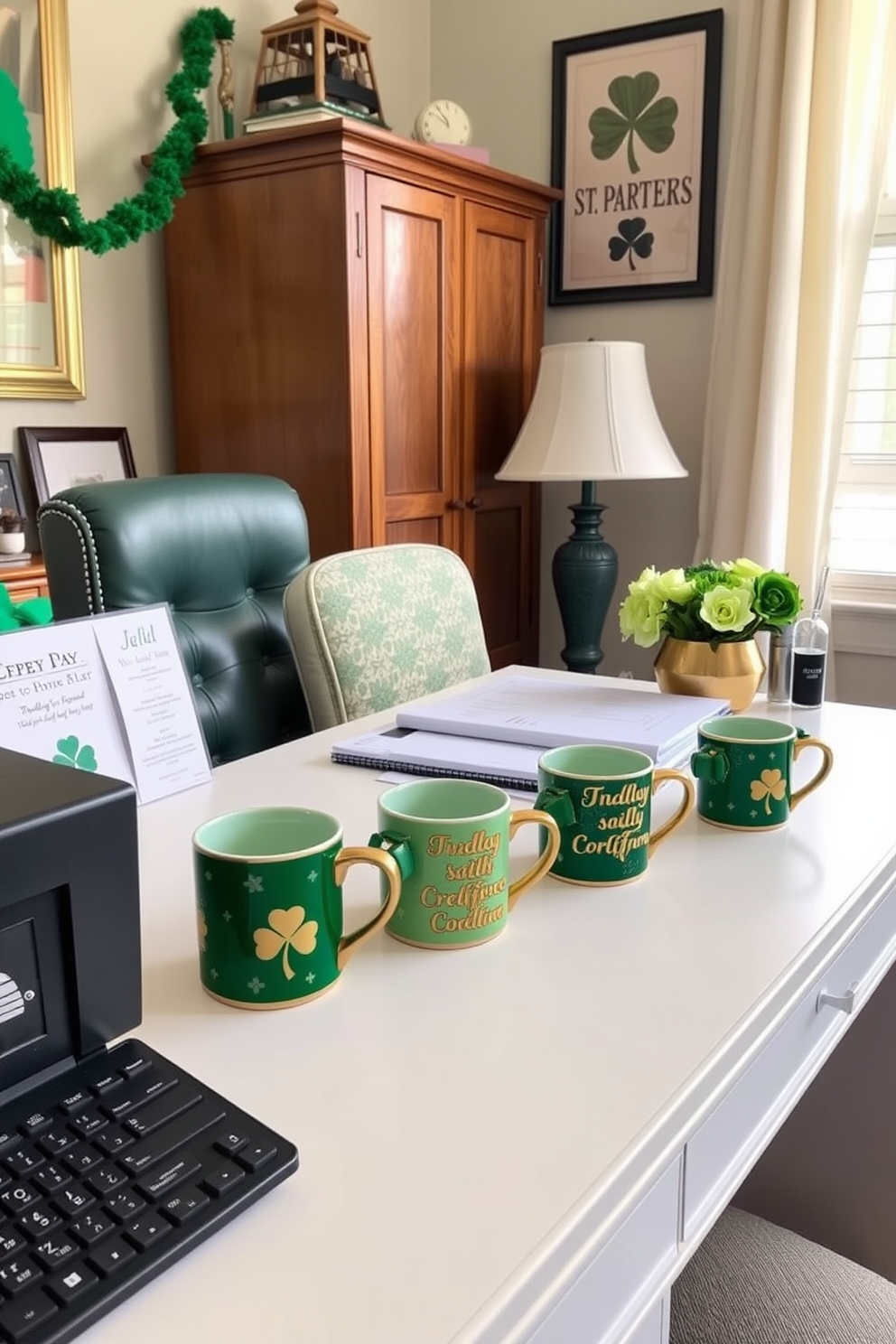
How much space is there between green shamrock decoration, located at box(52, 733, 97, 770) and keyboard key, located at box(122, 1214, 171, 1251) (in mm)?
521

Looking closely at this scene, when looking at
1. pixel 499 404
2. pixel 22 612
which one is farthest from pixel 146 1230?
pixel 499 404

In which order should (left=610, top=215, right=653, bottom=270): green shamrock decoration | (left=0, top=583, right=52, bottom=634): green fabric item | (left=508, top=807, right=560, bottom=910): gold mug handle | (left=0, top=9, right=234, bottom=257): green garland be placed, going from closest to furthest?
(left=508, top=807, right=560, bottom=910): gold mug handle, (left=0, top=583, right=52, bottom=634): green fabric item, (left=0, top=9, right=234, bottom=257): green garland, (left=610, top=215, right=653, bottom=270): green shamrock decoration

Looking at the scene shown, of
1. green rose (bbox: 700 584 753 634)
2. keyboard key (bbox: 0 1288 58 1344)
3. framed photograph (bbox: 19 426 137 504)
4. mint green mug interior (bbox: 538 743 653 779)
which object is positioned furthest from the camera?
framed photograph (bbox: 19 426 137 504)

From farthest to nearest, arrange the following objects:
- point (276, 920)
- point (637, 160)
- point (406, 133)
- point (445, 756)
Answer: point (406, 133) → point (637, 160) → point (445, 756) → point (276, 920)

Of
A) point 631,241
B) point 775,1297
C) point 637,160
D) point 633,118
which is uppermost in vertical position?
point 633,118

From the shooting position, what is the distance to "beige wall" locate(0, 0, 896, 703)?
2561 mm

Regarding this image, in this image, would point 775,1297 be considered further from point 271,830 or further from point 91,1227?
point 91,1227

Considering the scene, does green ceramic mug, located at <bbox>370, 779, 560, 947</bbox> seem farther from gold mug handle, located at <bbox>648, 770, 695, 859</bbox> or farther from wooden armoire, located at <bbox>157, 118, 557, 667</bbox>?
wooden armoire, located at <bbox>157, 118, 557, 667</bbox>

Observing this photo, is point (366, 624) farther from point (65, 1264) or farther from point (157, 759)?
point (65, 1264)

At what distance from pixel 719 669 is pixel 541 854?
0.58 metres

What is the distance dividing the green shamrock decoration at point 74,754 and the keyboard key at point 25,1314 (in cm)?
55

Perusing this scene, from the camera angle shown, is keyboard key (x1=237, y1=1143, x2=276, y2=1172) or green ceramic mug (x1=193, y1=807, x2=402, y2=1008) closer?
keyboard key (x1=237, y1=1143, x2=276, y2=1172)

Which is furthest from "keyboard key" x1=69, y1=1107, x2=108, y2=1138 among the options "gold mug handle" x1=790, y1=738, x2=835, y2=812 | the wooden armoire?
the wooden armoire

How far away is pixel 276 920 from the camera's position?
64cm
